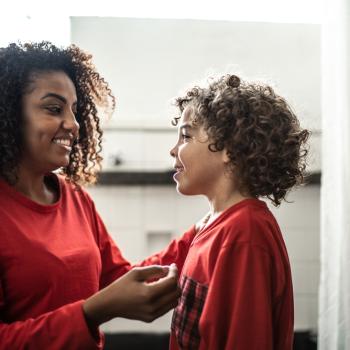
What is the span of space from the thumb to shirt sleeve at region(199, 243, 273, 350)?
0.31ft

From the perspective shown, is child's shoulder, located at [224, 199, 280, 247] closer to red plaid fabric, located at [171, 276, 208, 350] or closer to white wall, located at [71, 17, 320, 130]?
red plaid fabric, located at [171, 276, 208, 350]

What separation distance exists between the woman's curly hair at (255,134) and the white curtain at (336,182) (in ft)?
1.35

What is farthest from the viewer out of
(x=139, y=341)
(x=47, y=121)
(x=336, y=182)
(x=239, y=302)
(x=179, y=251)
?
(x=139, y=341)

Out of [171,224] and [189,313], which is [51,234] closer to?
[189,313]

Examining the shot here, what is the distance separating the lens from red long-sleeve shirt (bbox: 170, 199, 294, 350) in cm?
75

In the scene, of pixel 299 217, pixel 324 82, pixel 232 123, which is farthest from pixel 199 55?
pixel 232 123

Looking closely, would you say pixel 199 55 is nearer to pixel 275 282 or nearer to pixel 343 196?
Result: pixel 343 196

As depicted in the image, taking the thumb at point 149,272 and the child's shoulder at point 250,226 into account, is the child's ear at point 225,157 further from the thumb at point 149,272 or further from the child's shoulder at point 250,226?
the thumb at point 149,272

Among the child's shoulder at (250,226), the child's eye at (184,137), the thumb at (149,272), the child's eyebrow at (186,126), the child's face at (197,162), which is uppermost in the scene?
the child's eyebrow at (186,126)

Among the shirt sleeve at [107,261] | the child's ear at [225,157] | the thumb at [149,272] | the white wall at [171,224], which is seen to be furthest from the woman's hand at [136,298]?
the white wall at [171,224]

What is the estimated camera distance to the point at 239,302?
0.75 metres

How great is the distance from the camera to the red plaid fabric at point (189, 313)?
0.85 m

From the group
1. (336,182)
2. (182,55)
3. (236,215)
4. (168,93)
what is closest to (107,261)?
(236,215)

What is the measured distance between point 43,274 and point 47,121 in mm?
331
